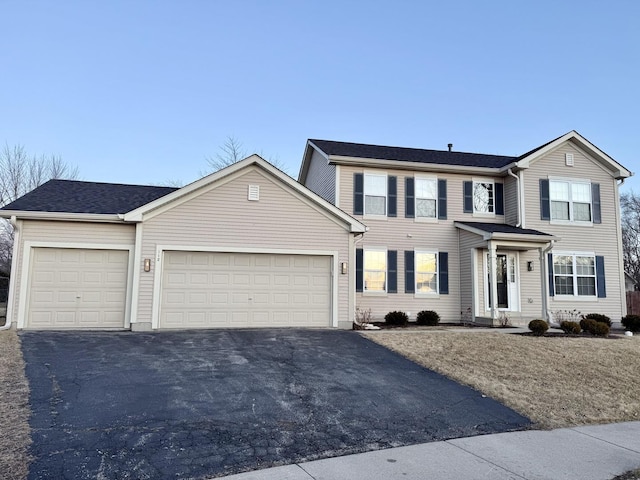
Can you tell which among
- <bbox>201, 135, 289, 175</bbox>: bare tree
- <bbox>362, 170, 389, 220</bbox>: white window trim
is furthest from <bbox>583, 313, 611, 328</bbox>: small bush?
<bbox>201, 135, 289, 175</bbox>: bare tree

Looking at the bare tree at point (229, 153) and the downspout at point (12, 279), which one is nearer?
the downspout at point (12, 279)

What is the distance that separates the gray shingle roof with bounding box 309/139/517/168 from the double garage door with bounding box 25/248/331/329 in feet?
17.2

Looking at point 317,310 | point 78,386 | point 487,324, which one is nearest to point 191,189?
point 317,310

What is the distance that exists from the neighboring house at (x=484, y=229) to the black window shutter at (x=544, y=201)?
40mm

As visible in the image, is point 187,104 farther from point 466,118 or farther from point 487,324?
point 487,324

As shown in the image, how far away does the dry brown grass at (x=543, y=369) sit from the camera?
679 centimetres

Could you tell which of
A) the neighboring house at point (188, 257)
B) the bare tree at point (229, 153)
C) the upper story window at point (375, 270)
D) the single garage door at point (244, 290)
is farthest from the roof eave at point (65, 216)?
the bare tree at point (229, 153)

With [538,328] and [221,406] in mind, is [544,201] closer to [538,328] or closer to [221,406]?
[538,328]

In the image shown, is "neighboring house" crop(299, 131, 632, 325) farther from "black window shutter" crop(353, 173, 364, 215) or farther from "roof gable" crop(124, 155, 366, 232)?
"roof gable" crop(124, 155, 366, 232)

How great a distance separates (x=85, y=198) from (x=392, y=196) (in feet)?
32.5

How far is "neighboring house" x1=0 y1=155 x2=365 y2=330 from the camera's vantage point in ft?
37.6

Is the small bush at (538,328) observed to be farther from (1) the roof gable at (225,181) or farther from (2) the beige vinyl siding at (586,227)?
(1) the roof gable at (225,181)

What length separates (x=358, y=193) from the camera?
15.8 meters

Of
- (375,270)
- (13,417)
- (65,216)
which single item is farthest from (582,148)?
(13,417)
